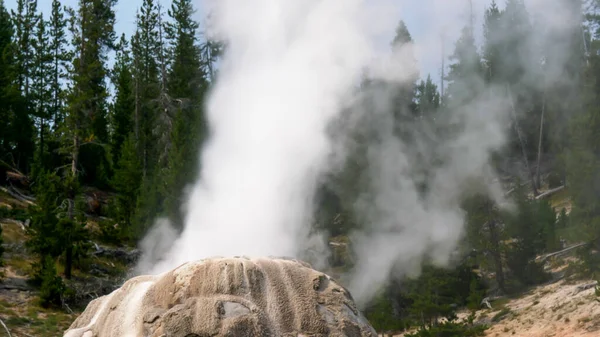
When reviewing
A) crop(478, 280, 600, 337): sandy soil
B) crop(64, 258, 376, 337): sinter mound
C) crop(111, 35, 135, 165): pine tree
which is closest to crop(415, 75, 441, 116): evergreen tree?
crop(478, 280, 600, 337): sandy soil

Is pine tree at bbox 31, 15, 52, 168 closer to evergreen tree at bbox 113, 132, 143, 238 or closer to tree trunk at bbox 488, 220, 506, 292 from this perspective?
evergreen tree at bbox 113, 132, 143, 238

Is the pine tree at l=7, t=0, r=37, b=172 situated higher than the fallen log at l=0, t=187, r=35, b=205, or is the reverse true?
the pine tree at l=7, t=0, r=37, b=172

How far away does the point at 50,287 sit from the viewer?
2253 cm

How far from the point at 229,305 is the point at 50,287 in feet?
46.4

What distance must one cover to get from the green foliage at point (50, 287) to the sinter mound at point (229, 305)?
1146 centimetres

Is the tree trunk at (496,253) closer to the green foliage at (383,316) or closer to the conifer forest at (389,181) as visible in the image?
the conifer forest at (389,181)

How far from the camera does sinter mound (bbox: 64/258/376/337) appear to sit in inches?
411

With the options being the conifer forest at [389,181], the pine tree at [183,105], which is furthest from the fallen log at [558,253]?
the pine tree at [183,105]

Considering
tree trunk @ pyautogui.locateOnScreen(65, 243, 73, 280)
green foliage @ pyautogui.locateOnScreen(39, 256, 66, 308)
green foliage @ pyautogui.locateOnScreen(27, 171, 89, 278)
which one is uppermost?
green foliage @ pyautogui.locateOnScreen(27, 171, 89, 278)

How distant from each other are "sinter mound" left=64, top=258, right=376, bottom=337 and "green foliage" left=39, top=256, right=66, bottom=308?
11.5 metres

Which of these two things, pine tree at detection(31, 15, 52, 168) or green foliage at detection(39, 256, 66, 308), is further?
pine tree at detection(31, 15, 52, 168)

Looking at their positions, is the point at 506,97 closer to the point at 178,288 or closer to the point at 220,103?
the point at 220,103

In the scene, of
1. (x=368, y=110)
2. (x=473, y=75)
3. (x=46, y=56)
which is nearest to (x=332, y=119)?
(x=368, y=110)

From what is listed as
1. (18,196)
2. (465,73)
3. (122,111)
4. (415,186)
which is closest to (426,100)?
(465,73)
